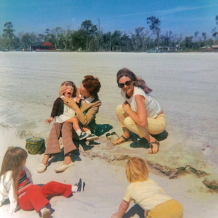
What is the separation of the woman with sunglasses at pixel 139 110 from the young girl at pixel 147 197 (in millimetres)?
1175

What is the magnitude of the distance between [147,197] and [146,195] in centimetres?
2

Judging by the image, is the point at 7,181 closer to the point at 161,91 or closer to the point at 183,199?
the point at 183,199

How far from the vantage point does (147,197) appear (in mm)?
2273

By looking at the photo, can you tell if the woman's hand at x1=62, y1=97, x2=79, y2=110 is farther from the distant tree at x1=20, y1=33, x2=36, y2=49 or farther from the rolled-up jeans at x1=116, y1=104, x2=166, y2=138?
the distant tree at x1=20, y1=33, x2=36, y2=49

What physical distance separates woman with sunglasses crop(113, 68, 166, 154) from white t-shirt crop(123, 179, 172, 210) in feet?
4.07

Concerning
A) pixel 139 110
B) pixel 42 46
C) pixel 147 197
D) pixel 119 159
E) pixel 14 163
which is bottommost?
pixel 119 159

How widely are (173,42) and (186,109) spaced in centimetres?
3151

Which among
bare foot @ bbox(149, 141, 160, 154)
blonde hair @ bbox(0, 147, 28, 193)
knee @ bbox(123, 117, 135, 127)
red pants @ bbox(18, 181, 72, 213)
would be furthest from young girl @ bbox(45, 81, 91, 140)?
blonde hair @ bbox(0, 147, 28, 193)

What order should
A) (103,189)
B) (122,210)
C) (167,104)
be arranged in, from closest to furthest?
(122,210)
(103,189)
(167,104)

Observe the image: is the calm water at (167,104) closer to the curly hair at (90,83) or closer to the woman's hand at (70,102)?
the woman's hand at (70,102)

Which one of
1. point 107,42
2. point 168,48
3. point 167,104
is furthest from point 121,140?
point 168,48

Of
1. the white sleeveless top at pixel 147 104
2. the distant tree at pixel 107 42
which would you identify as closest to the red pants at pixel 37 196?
the white sleeveless top at pixel 147 104

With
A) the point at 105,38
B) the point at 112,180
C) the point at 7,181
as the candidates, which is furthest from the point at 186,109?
the point at 105,38

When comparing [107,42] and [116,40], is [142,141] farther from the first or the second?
[116,40]
